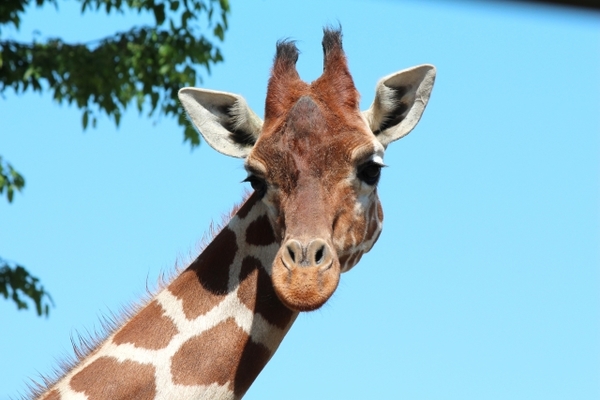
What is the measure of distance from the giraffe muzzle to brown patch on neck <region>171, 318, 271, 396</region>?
665 mm

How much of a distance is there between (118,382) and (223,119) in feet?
5.21

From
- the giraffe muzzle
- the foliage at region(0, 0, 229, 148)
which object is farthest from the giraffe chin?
the foliage at region(0, 0, 229, 148)

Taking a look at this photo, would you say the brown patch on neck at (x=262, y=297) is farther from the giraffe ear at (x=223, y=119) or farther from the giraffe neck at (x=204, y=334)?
the giraffe ear at (x=223, y=119)

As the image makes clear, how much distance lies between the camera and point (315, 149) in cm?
456

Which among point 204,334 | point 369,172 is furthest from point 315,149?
point 204,334

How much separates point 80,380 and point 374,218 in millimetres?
1780

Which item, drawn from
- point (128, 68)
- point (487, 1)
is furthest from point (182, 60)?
point (487, 1)

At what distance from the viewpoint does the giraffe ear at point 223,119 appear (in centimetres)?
509

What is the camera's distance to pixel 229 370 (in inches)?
183

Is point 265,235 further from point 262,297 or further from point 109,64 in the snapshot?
point 109,64

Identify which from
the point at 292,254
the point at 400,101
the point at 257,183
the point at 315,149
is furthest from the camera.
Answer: the point at 400,101

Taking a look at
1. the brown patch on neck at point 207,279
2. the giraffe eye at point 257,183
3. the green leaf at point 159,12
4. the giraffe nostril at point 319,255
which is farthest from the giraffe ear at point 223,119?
the green leaf at point 159,12

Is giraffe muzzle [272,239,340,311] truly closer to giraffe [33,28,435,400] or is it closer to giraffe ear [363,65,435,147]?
giraffe [33,28,435,400]

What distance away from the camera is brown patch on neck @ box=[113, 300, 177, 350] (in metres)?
4.73
